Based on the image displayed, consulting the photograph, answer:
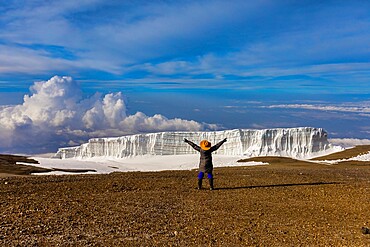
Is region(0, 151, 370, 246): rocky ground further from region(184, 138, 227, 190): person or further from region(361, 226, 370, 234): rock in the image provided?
region(184, 138, 227, 190): person

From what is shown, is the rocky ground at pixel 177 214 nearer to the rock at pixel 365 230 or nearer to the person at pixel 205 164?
the rock at pixel 365 230

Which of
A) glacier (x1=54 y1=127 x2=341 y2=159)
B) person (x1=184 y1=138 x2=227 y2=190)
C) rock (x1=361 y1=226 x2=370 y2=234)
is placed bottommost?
rock (x1=361 y1=226 x2=370 y2=234)

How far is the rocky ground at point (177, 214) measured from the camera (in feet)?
29.5

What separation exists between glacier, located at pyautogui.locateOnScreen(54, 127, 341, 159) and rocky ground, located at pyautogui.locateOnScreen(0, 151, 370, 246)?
58.5 m

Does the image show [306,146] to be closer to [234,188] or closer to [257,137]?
[257,137]

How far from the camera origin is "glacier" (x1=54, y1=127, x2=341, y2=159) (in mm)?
75438

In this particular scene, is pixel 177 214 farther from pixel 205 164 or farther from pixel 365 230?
pixel 205 164

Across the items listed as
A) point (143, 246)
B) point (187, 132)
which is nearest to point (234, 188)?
point (143, 246)

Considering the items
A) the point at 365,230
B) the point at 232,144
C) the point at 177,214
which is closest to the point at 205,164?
the point at 177,214

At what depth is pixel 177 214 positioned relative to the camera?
11516 millimetres

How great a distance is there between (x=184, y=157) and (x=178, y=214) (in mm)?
64339

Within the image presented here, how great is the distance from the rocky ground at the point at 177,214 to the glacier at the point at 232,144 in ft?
192

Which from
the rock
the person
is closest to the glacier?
the person

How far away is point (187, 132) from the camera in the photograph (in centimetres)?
8081
